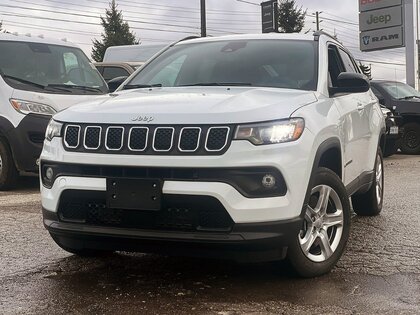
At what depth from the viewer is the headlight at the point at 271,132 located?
11.4 feet

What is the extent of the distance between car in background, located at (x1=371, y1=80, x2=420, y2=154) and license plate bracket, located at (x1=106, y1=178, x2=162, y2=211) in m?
10.5

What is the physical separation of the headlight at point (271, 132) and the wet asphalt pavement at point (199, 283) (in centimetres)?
92

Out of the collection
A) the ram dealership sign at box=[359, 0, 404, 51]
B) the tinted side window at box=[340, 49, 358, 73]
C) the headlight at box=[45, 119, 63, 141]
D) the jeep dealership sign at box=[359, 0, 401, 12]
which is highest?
the jeep dealership sign at box=[359, 0, 401, 12]

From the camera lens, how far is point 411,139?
45.5 feet

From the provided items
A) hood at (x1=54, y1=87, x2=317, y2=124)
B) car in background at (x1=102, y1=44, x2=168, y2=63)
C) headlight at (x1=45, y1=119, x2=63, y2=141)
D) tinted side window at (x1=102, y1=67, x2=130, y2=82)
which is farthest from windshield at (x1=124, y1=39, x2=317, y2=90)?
car in background at (x1=102, y1=44, x2=168, y2=63)

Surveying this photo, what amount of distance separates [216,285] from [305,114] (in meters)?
1.26

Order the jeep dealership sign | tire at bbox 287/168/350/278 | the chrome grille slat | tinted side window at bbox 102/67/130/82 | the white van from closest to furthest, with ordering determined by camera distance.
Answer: the chrome grille slat → tire at bbox 287/168/350/278 → the white van → tinted side window at bbox 102/67/130/82 → the jeep dealership sign

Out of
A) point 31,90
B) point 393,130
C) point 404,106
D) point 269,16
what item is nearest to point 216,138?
point 31,90

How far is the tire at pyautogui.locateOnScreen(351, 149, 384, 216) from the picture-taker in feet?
20.3

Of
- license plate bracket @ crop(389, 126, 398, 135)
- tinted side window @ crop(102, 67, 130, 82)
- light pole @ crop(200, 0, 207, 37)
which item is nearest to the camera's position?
license plate bracket @ crop(389, 126, 398, 135)

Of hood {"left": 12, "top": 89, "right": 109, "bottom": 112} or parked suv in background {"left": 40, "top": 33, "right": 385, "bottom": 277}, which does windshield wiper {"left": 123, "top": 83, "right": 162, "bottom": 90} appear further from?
hood {"left": 12, "top": 89, "right": 109, "bottom": 112}

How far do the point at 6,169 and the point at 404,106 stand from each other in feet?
29.8

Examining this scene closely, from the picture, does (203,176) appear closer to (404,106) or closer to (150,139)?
(150,139)

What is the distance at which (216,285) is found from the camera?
3.87 meters
